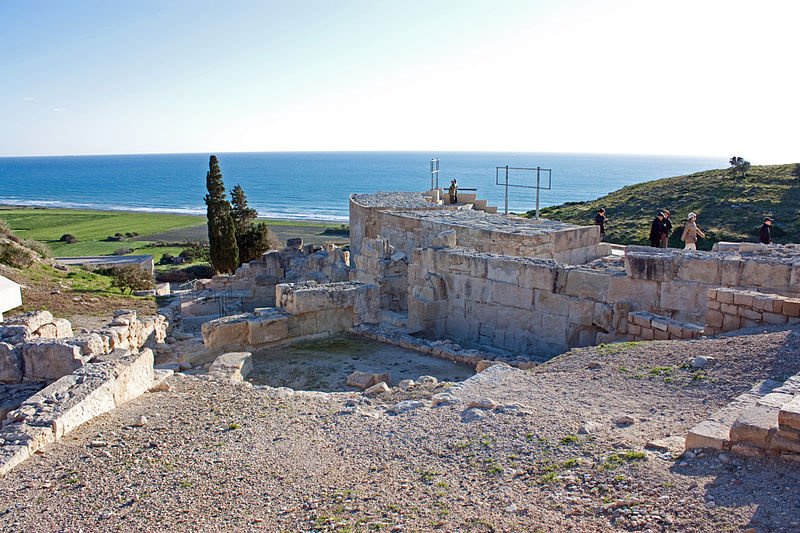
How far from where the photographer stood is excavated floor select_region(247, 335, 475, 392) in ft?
25.6

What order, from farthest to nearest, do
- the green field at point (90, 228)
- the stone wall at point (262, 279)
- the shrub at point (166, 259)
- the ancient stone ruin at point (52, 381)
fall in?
the green field at point (90, 228), the shrub at point (166, 259), the stone wall at point (262, 279), the ancient stone ruin at point (52, 381)

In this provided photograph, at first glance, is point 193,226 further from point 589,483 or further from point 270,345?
point 589,483

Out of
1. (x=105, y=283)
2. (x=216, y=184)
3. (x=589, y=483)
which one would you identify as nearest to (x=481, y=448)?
(x=589, y=483)

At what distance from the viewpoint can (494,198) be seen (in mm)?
95000

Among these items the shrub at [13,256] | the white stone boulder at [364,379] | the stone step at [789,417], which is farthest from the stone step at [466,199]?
the stone step at [789,417]

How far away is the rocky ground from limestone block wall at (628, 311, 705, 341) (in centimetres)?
113

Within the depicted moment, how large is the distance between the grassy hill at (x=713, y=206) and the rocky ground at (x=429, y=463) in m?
21.5

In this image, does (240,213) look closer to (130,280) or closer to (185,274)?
(185,274)

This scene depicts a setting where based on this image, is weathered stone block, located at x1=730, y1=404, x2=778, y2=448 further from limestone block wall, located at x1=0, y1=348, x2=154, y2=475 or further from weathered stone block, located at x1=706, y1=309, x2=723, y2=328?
limestone block wall, located at x1=0, y1=348, x2=154, y2=475

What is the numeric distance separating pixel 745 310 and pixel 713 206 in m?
27.2

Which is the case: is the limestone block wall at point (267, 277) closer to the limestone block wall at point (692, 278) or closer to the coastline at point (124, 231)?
the limestone block wall at point (692, 278)

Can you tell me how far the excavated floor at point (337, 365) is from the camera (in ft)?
25.6

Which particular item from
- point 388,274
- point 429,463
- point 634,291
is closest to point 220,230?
point 388,274

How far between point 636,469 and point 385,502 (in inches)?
64.2
